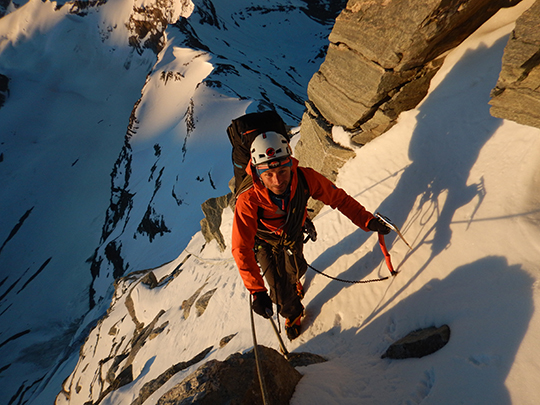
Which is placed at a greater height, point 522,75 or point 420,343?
point 522,75

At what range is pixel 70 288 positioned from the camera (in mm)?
57750

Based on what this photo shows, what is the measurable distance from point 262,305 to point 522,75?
431cm

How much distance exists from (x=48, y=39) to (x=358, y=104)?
141 meters

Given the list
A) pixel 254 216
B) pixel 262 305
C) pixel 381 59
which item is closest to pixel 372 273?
pixel 262 305

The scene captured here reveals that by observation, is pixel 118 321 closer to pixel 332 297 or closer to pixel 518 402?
pixel 332 297

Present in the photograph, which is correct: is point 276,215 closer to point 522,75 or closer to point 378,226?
point 378,226

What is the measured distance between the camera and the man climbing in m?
3.51

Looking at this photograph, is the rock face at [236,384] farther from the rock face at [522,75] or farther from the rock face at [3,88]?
the rock face at [3,88]

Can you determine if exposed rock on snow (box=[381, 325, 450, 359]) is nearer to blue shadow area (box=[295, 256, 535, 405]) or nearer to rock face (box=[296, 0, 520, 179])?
blue shadow area (box=[295, 256, 535, 405])

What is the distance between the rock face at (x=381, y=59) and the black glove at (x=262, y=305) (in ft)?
14.9

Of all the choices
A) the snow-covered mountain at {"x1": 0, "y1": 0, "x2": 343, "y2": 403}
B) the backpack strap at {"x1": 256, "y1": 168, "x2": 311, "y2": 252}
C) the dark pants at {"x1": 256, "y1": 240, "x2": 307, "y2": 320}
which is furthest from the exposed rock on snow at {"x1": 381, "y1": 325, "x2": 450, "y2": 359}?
the snow-covered mountain at {"x1": 0, "y1": 0, "x2": 343, "y2": 403}

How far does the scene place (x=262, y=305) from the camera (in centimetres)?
355

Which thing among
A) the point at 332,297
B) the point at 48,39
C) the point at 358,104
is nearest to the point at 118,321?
the point at 332,297

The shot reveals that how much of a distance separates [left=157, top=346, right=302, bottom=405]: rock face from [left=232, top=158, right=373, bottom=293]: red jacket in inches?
34.7
